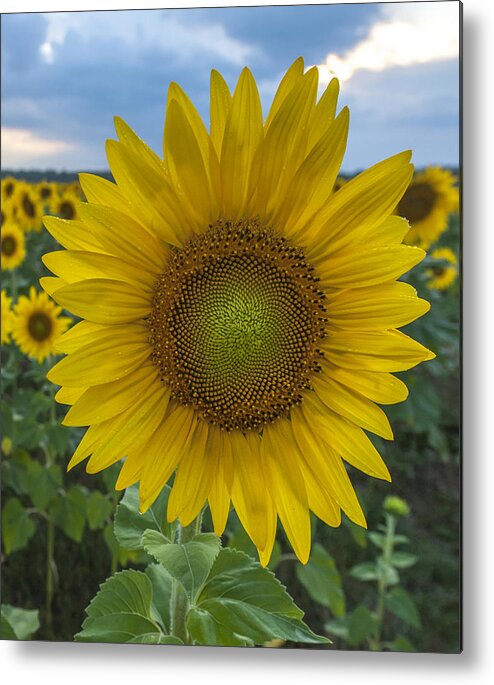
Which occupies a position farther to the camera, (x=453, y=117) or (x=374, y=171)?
(x=453, y=117)

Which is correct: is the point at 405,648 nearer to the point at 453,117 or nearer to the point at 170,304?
the point at 170,304

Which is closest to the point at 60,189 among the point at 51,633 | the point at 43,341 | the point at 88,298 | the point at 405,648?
the point at 43,341

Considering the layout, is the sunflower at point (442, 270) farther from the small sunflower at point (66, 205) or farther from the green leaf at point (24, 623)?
the green leaf at point (24, 623)

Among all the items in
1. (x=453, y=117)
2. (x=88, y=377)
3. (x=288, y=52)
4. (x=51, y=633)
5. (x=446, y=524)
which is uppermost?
(x=288, y=52)

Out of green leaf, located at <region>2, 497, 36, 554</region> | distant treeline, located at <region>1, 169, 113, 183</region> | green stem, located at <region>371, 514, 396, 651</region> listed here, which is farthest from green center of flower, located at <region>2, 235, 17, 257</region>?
green stem, located at <region>371, 514, 396, 651</region>

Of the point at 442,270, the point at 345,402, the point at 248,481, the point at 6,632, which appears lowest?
the point at 6,632

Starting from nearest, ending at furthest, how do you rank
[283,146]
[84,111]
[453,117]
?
[283,146], [453,117], [84,111]

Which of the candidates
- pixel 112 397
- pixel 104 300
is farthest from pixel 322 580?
pixel 104 300

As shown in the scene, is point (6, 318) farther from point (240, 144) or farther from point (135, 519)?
point (240, 144)
